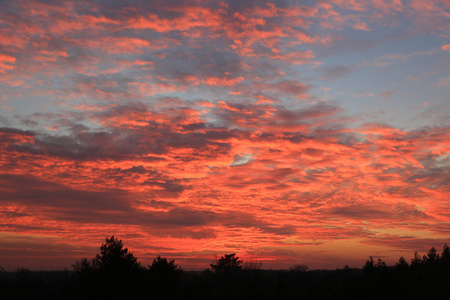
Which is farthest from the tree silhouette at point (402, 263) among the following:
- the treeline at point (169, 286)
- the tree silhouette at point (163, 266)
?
the tree silhouette at point (163, 266)

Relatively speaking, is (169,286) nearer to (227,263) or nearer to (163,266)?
(163,266)

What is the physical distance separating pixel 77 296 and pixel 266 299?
25.4 meters

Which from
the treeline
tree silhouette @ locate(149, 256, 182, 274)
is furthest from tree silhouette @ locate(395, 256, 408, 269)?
tree silhouette @ locate(149, 256, 182, 274)

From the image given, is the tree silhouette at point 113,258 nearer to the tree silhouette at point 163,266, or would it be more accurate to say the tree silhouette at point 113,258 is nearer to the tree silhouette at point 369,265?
the tree silhouette at point 163,266

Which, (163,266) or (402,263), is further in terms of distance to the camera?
(402,263)

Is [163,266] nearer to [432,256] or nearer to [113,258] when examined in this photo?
[113,258]

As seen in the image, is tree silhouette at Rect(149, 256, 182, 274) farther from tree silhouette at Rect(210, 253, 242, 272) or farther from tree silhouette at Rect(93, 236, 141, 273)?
tree silhouette at Rect(210, 253, 242, 272)

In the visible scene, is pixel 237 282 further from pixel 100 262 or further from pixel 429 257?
pixel 429 257

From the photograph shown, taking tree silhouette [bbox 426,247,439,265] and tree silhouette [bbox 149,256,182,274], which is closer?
tree silhouette [bbox 149,256,182,274]

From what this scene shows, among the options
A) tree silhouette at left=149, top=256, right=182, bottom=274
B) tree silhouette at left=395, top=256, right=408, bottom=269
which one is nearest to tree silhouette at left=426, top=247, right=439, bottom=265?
tree silhouette at left=395, top=256, right=408, bottom=269

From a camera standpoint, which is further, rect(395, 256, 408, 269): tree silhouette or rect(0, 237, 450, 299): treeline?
rect(395, 256, 408, 269): tree silhouette

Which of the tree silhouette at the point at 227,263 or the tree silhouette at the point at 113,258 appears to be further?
the tree silhouette at the point at 227,263

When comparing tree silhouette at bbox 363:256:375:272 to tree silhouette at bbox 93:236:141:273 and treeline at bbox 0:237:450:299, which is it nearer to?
treeline at bbox 0:237:450:299

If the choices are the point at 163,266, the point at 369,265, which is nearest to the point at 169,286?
the point at 163,266
